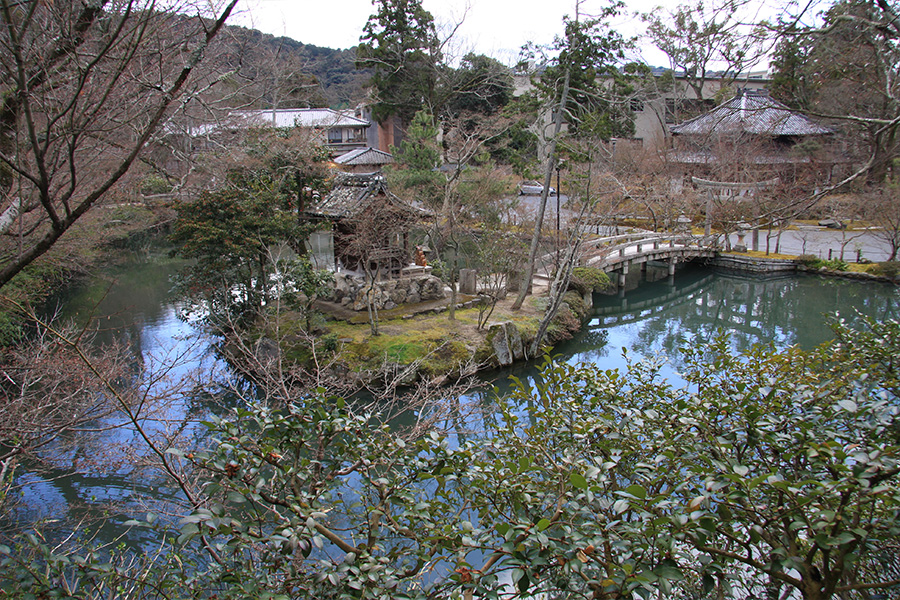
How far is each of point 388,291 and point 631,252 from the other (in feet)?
32.8

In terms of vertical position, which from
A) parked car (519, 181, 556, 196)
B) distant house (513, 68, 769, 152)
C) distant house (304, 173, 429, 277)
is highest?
distant house (513, 68, 769, 152)

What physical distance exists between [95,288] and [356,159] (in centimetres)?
1516

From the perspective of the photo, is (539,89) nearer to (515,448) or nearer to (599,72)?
(599,72)

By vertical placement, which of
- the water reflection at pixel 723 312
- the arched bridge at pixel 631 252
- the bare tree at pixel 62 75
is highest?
the bare tree at pixel 62 75

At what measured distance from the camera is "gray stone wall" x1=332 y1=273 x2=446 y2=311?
45.1ft

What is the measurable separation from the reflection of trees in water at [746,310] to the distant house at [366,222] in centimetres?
568

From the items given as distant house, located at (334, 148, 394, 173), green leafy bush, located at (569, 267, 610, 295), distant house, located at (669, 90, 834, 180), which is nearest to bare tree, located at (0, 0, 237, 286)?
green leafy bush, located at (569, 267, 610, 295)

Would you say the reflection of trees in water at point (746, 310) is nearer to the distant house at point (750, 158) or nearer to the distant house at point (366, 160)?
the distant house at point (750, 158)

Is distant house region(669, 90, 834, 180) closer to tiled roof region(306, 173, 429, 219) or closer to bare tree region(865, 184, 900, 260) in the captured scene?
bare tree region(865, 184, 900, 260)

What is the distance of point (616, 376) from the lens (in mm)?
3582

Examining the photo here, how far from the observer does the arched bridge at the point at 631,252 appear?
1756cm

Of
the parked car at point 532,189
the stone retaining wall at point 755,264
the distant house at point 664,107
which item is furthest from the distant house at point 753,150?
the parked car at point 532,189

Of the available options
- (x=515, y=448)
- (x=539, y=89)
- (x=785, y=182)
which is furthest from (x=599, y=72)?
(x=515, y=448)

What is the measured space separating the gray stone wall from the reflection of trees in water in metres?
4.50
